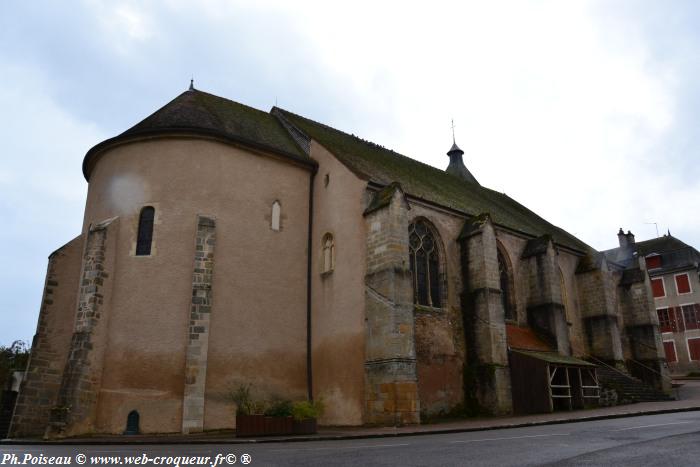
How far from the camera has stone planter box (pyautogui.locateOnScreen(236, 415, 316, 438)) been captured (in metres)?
12.5

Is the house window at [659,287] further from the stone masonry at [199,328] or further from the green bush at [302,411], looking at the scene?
the stone masonry at [199,328]

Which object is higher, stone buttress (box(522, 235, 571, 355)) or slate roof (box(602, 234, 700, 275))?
slate roof (box(602, 234, 700, 275))

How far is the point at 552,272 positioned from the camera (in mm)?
21422

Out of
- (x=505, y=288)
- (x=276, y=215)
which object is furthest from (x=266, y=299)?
(x=505, y=288)

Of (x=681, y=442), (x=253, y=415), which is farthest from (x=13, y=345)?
(x=681, y=442)

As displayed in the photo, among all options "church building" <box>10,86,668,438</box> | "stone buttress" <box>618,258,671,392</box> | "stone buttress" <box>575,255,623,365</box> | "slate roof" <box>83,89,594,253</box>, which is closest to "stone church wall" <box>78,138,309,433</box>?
"church building" <box>10,86,668,438</box>

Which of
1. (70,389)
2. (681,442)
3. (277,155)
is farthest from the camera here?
(277,155)

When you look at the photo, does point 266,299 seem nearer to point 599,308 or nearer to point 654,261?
point 599,308

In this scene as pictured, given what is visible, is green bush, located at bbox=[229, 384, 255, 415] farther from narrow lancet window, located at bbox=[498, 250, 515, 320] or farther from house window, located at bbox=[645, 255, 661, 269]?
house window, located at bbox=[645, 255, 661, 269]

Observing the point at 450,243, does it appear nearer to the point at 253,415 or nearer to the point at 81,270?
the point at 253,415

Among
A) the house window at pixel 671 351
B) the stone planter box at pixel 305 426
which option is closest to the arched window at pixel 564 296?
the stone planter box at pixel 305 426

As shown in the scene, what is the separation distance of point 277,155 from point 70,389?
9.79 meters

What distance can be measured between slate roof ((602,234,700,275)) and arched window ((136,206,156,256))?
102 feet

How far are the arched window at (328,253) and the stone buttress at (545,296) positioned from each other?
8832mm
